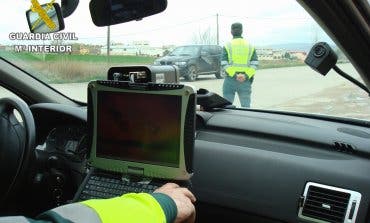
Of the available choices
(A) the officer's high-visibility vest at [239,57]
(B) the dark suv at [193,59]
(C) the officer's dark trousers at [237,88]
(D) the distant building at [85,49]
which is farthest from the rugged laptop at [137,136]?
(A) the officer's high-visibility vest at [239,57]

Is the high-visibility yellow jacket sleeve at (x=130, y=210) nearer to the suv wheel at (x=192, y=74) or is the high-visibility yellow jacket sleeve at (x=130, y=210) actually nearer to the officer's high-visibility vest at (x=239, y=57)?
the suv wheel at (x=192, y=74)

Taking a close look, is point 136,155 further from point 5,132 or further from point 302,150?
point 302,150

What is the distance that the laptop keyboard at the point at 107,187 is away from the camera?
275cm

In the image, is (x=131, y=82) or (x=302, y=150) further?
(x=302, y=150)

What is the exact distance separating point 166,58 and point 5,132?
66.8 inches

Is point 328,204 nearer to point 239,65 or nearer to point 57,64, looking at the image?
point 57,64

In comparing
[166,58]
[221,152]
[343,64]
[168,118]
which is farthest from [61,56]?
[343,64]

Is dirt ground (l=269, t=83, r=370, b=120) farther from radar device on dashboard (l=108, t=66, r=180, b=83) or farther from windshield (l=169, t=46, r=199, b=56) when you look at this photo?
radar device on dashboard (l=108, t=66, r=180, b=83)

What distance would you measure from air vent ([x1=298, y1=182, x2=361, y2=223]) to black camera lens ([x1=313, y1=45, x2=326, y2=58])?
98 cm

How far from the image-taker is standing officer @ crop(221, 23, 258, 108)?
5.42m

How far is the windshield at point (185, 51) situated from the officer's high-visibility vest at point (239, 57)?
4.79ft

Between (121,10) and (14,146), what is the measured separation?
837 millimetres

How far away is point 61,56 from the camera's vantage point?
4547 mm

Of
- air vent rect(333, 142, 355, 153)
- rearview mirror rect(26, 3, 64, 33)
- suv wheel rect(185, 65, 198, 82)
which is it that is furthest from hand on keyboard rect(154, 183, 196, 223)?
suv wheel rect(185, 65, 198, 82)
